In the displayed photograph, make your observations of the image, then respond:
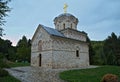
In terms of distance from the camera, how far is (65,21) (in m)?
31.2

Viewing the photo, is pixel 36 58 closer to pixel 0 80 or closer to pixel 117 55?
pixel 0 80

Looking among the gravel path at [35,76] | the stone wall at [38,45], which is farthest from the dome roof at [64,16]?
the gravel path at [35,76]

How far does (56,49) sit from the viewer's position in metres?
24.8

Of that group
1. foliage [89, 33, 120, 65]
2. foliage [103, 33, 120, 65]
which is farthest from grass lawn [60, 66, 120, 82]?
foliage [89, 33, 120, 65]

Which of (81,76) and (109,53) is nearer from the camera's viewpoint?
(81,76)

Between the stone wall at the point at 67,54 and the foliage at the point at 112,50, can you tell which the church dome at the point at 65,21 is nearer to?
the stone wall at the point at 67,54

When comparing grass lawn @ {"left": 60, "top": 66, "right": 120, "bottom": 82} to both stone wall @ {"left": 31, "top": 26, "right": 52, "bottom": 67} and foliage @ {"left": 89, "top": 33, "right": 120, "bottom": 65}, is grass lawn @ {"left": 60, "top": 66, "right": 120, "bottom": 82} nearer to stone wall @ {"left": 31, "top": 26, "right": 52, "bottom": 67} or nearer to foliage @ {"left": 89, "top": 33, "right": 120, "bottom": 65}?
stone wall @ {"left": 31, "top": 26, "right": 52, "bottom": 67}

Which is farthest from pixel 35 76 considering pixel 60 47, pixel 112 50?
pixel 112 50

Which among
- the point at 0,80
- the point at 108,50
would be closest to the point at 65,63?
the point at 0,80

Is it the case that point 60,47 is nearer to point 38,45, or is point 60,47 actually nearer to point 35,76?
point 38,45

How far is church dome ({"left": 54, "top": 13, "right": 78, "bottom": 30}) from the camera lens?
31.1 m

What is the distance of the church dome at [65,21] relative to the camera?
3113 centimetres

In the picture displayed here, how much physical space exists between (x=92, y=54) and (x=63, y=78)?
34.1 m

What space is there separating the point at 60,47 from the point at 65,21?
7.86 m
